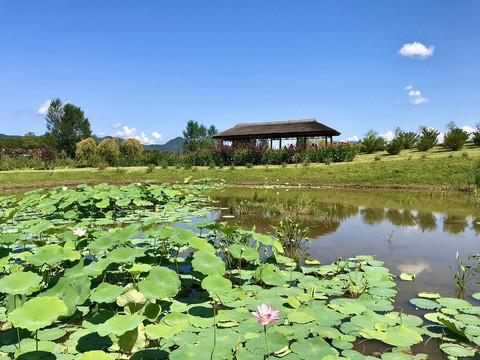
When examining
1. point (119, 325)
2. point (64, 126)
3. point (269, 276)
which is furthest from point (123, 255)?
point (64, 126)

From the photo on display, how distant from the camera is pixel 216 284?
247 centimetres

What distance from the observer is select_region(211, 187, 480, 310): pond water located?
3.78 metres

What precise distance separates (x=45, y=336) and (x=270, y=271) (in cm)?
199

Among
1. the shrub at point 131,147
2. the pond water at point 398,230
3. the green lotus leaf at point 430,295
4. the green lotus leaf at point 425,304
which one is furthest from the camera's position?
the shrub at point 131,147

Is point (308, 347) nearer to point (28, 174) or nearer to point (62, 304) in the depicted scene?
point (62, 304)

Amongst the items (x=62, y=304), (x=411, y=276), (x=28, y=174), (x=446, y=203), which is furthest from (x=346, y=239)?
(x=28, y=174)

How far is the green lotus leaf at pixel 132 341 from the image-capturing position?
6.43 feet

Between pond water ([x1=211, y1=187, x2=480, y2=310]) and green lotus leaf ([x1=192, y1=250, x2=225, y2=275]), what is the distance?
5.81 ft

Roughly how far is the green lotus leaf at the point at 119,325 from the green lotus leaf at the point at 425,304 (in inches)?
97.4

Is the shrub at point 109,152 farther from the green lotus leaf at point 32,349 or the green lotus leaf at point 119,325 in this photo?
the green lotus leaf at point 119,325

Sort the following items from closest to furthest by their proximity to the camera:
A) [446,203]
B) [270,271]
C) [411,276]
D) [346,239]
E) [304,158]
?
[270,271], [411,276], [346,239], [446,203], [304,158]

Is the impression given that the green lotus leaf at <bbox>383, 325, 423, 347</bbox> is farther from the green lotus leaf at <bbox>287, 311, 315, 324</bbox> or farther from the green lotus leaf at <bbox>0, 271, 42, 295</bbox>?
the green lotus leaf at <bbox>0, 271, 42, 295</bbox>

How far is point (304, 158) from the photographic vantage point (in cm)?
1911

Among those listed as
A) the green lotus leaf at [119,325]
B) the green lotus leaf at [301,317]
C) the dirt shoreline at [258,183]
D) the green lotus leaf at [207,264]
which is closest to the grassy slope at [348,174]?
the dirt shoreline at [258,183]
